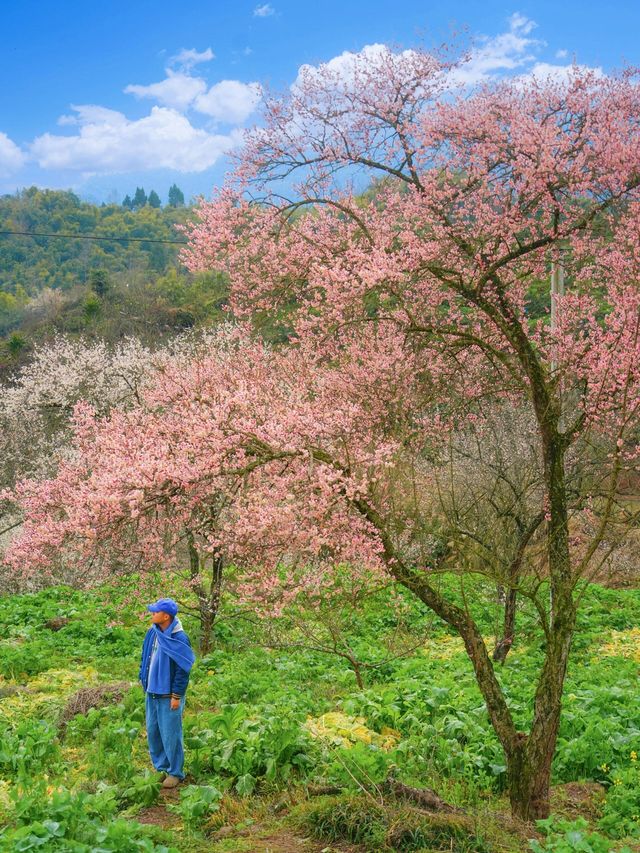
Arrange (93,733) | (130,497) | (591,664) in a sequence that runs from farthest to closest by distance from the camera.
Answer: (591,664)
(93,733)
(130,497)

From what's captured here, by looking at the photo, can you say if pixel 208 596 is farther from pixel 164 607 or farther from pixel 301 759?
pixel 301 759

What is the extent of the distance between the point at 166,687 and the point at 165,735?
405mm

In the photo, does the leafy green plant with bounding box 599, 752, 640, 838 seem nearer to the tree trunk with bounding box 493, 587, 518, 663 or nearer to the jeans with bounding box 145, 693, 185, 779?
the jeans with bounding box 145, 693, 185, 779

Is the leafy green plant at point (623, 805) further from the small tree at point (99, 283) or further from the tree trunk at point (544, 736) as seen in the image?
the small tree at point (99, 283)

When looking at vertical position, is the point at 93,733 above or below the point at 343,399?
below

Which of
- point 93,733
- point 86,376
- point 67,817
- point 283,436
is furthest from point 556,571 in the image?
point 86,376

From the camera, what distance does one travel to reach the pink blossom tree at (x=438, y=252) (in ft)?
22.4

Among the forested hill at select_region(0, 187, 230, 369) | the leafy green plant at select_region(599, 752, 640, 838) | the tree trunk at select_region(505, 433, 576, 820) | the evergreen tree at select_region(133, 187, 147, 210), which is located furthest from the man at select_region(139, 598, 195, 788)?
the evergreen tree at select_region(133, 187, 147, 210)

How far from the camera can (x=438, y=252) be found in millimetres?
7867

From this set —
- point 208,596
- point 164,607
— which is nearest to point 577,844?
point 164,607

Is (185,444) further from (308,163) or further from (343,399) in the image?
(308,163)

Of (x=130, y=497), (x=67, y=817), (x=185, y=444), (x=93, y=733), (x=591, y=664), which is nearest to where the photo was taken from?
(x=67, y=817)

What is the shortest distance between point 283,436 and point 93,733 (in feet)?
13.3

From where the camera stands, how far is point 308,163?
8.80m
